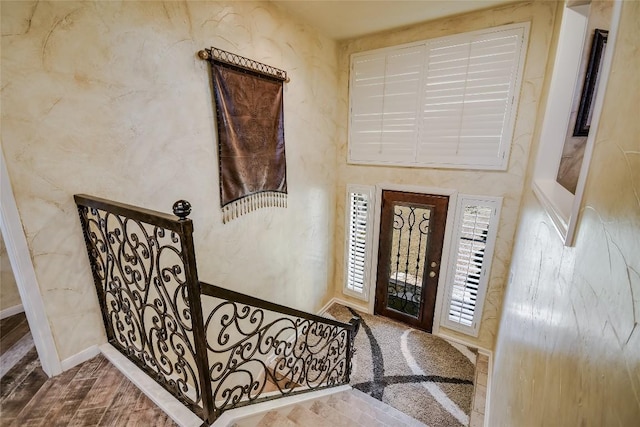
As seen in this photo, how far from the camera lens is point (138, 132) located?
1.68 meters

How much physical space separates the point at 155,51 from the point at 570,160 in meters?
3.00

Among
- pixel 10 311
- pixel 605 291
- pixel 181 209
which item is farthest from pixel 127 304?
pixel 605 291

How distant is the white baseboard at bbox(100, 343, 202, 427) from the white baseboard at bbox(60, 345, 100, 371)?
41mm

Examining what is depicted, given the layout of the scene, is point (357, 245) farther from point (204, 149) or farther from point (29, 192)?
point (29, 192)

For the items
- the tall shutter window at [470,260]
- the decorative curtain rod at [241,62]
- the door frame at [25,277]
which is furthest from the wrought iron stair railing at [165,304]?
the tall shutter window at [470,260]

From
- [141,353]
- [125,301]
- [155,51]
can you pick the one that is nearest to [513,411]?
[141,353]

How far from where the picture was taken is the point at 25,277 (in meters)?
1.33

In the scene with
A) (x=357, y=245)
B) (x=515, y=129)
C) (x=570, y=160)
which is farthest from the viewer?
(x=357, y=245)

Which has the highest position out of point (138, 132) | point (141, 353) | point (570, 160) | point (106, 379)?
point (138, 132)

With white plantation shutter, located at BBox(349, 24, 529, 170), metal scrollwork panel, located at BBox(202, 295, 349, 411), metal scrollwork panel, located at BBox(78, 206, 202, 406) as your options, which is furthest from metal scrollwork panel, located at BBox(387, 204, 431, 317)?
metal scrollwork panel, located at BBox(78, 206, 202, 406)

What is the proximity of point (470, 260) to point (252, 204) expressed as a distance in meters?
2.62

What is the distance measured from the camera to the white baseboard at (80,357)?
151cm

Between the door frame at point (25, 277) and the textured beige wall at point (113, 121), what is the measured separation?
0.03 m

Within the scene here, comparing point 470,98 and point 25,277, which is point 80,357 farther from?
point 470,98
